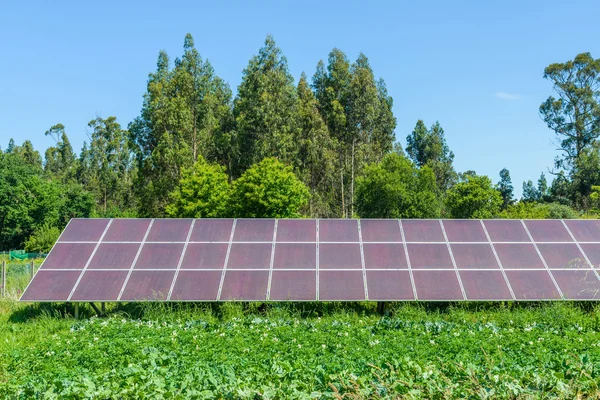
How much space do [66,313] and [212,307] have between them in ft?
11.2

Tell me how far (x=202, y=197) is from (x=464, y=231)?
25043mm

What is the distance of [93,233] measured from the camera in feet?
46.9

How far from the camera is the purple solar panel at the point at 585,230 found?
14.4 metres

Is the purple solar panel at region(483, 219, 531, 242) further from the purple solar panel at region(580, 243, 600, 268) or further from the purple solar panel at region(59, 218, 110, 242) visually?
the purple solar panel at region(59, 218, 110, 242)

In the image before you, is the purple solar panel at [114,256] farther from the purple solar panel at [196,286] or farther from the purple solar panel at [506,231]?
the purple solar panel at [506,231]

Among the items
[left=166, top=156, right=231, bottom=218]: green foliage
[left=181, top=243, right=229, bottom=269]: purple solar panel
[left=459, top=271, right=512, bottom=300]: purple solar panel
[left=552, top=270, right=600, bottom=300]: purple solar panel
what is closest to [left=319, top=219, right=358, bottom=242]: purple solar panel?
[left=181, top=243, right=229, bottom=269]: purple solar panel

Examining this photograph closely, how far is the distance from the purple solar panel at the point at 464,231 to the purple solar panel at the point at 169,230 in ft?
23.0

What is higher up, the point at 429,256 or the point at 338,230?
the point at 338,230

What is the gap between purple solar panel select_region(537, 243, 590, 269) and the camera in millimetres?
13312

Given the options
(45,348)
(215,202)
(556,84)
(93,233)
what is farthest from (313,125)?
(45,348)

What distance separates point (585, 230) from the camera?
1477 cm

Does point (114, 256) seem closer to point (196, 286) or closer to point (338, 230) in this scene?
point (196, 286)

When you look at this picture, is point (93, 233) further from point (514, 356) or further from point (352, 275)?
point (514, 356)

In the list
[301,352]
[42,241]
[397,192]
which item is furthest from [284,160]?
[301,352]
